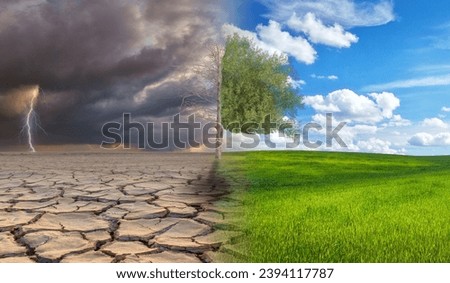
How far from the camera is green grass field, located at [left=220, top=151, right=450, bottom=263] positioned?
9.93ft

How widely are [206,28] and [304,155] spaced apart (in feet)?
17.4

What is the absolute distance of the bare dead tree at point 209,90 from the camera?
7.08m

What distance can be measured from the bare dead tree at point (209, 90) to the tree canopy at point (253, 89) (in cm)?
12

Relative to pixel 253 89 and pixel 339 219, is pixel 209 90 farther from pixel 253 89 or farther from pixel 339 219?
pixel 339 219

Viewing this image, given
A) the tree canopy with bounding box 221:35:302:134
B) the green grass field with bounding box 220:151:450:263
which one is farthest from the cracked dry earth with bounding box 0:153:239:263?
the tree canopy with bounding box 221:35:302:134

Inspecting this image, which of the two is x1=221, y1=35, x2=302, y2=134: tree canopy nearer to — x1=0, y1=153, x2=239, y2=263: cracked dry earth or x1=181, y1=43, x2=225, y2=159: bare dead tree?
x1=181, y1=43, x2=225, y2=159: bare dead tree

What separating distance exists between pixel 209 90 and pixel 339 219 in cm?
420

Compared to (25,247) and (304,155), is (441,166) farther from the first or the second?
(25,247)

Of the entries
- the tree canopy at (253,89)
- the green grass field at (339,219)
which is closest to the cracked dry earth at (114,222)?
the green grass field at (339,219)

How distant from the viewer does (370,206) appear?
4434 mm

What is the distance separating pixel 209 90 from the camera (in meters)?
7.73

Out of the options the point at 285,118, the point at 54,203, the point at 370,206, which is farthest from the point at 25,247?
the point at 285,118

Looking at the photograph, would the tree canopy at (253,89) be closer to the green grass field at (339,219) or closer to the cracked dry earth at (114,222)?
the green grass field at (339,219)

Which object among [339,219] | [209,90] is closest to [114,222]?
[339,219]
